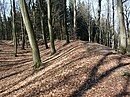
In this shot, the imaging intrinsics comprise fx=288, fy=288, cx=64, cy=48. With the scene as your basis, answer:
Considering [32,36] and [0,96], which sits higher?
[32,36]

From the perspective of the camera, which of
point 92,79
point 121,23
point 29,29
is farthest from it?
point 121,23

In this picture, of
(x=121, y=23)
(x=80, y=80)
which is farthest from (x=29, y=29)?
(x=80, y=80)

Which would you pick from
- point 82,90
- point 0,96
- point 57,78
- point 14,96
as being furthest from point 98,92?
point 0,96

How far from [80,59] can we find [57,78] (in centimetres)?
338

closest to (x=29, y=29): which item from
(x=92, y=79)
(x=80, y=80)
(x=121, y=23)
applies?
(x=121, y=23)

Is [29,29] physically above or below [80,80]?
above

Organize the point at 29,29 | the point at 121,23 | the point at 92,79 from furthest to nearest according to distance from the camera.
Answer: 1. the point at 121,23
2. the point at 29,29
3. the point at 92,79

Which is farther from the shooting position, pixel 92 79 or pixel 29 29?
pixel 29 29

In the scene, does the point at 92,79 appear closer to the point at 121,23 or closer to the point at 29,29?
the point at 121,23

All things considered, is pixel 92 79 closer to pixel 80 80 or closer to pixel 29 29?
pixel 80 80

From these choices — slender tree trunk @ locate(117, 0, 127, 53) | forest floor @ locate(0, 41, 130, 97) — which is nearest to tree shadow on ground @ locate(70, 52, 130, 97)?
forest floor @ locate(0, 41, 130, 97)

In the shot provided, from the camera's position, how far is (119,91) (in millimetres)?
12602

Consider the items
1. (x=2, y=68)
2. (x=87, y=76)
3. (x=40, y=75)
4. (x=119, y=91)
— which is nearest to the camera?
(x=119, y=91)

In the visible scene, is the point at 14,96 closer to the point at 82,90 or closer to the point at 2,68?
the point at 82,90
